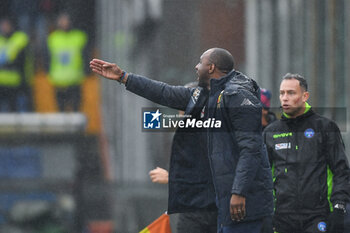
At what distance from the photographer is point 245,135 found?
3.29 metres

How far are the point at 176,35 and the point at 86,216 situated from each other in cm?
166

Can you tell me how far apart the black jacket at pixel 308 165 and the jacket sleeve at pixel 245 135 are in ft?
1.97

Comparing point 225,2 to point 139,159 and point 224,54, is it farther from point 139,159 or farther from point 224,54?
point 224,54

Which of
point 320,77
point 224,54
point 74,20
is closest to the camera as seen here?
point 224,54

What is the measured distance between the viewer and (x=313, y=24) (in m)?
5.63

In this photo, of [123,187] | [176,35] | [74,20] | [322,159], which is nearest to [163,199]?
[123,187]

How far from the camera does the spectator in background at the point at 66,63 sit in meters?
6.16

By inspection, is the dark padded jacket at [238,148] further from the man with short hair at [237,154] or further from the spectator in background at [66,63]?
the spectator in background at [66,63]

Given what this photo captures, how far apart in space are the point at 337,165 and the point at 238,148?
2.45 ft

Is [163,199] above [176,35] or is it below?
below

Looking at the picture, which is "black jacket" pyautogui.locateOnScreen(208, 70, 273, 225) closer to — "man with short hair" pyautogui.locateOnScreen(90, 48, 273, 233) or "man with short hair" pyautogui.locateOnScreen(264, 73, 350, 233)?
"man with short hair" pyautogui.locateOnScreen(90, 48, 273, 233)

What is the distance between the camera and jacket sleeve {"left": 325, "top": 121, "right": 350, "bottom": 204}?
3779 mm

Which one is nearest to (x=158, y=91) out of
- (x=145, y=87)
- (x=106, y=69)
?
(x=145, y=87)

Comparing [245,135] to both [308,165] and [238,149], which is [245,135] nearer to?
[238,149]
